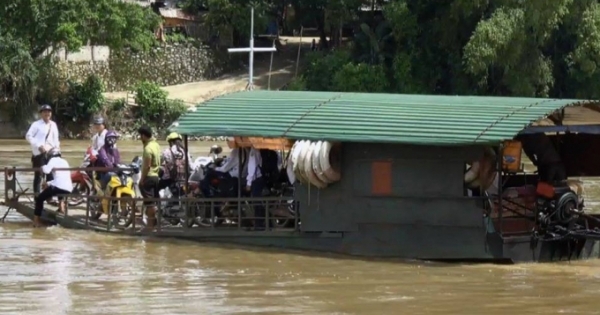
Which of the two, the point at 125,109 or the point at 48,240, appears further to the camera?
the point at 125,109

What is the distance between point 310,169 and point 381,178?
0.72 metres

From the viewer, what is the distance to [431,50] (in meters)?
38.5

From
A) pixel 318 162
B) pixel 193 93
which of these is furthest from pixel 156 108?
pixel 318 162

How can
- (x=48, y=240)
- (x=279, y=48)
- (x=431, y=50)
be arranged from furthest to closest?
(x=279, y=48) → (x=431, y=50) → (x=48, y=240)

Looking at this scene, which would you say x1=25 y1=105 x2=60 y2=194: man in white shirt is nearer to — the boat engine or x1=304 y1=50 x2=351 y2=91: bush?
the boat engine

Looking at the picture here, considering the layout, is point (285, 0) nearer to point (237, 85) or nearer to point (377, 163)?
point (237, 85)

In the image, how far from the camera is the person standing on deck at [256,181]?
45.0 feet

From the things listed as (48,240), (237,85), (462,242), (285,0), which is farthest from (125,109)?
(462,242)

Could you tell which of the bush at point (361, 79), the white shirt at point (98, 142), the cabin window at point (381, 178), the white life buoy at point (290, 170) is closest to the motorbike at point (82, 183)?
the white shirt at point (98, 142)

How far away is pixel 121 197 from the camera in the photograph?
48.0 feet

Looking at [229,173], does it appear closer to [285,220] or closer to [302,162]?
[285,220]

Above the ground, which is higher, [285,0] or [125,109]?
[285,0]

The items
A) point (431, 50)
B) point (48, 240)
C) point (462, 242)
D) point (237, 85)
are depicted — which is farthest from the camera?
point (237, 85)

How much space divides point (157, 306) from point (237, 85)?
31178 millimetres
